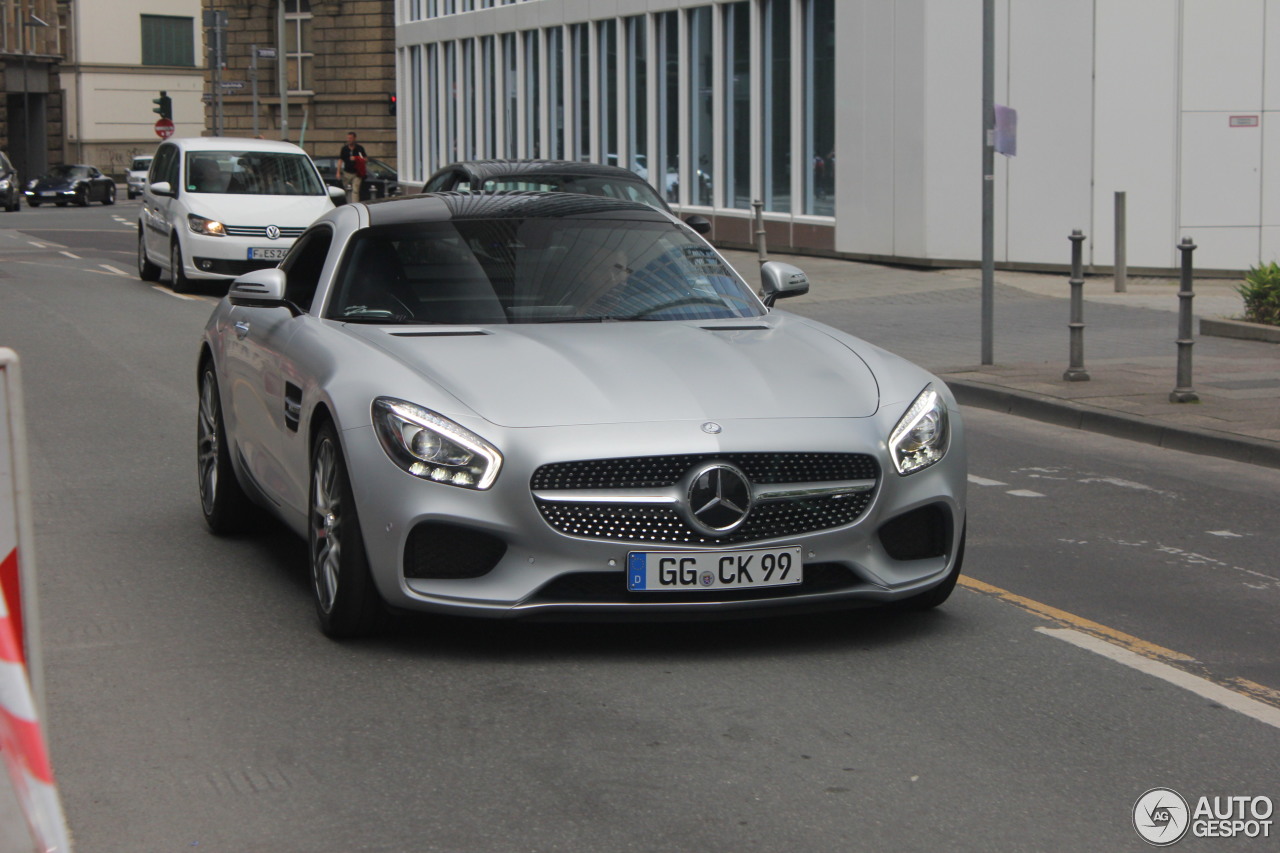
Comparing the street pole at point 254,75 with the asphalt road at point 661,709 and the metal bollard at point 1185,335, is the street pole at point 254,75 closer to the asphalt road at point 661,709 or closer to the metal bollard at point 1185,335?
the metal bollard at point 1185,335

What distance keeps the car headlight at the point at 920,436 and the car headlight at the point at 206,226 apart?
15.9 m

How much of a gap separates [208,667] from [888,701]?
2.05 metres

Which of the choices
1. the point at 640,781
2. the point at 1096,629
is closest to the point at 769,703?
the point at 640,781

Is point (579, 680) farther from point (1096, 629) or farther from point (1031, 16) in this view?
point (1031, 16)

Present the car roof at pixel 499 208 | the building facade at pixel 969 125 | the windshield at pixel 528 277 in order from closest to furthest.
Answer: the windshield at pixel 528 277 → the car roof at pixel 499 208 → the building facade at pixel 969 125

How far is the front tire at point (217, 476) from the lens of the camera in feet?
24.9

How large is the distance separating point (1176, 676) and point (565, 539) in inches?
73.9

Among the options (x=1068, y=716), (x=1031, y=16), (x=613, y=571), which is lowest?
(x=1068, y=716)

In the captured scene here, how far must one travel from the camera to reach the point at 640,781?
Answer: 448 cm

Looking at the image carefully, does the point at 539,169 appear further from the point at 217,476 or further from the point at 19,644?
the point at 19,644

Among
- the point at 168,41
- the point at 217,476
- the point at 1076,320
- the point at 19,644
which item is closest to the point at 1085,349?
the point at 1076,320

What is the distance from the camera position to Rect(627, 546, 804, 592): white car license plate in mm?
5445

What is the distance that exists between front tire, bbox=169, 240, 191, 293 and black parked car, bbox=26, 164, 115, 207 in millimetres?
40446

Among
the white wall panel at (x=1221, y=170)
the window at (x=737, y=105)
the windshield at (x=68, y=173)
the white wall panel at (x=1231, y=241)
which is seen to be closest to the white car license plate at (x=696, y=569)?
the white wall panel at (x=1231, y=241)
